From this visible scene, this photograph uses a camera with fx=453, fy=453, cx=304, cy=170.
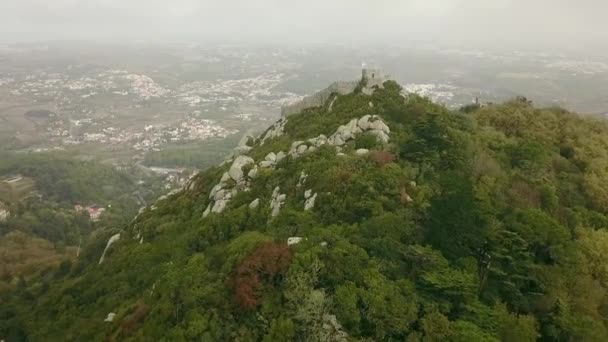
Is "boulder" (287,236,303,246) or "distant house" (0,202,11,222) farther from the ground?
"boulder" (287,236,303,246)

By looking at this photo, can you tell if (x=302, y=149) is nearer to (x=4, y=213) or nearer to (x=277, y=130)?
(x=277, y=130)

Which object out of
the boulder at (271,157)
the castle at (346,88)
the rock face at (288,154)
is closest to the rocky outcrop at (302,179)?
the rock face at (288,154)

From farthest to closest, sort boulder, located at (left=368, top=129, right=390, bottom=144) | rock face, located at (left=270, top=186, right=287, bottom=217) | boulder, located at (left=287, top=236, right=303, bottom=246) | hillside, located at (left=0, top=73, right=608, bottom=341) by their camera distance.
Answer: boulder, located at (left=368, top=129, right=390, bottom=144) → rock face, located at (left=270, top=186, right=287, bottom=217) → boulder, located at (left=287, top=236, right=303, bottom=246) → hillside, located at (left=0, top=73, right=608, bottom=341)

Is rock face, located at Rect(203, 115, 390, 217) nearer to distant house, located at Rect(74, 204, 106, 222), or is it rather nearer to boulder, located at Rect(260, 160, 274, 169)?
boulder, located at Rect(260, 160, 274, 169)

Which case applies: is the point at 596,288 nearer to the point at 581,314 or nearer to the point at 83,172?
the point at 581,314

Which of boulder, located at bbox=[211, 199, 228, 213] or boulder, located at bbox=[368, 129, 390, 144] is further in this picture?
boulder, located at bbox=[368, 129, 390, 144]

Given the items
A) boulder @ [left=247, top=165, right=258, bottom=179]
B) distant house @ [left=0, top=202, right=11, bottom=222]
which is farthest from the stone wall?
distant house @ [left=0, top=202, right=11, bottom=222]

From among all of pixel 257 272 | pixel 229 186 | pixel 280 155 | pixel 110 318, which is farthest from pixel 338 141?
pixel 110 318
